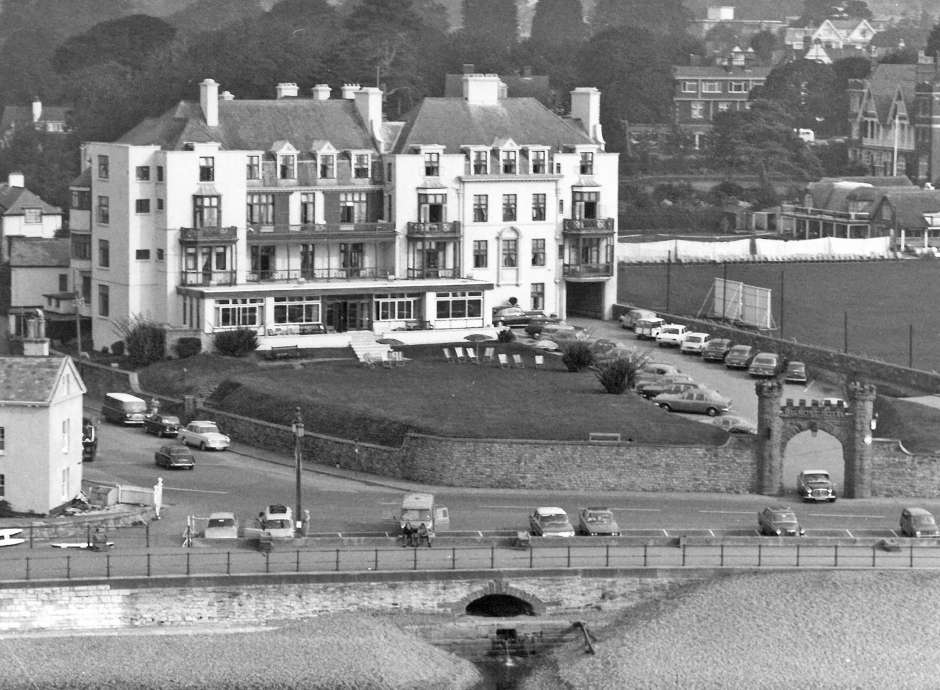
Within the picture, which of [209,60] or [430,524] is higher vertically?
[209,60]

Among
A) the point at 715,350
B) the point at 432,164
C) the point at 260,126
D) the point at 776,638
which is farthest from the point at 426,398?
the point at 776,638

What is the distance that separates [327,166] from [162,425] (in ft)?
54.8

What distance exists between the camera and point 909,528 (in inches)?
2844

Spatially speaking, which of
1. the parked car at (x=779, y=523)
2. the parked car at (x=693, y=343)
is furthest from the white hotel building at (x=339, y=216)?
the parked car at (x=779, y=523)

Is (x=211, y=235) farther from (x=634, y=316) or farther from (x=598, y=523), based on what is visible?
(x=598, y=523)

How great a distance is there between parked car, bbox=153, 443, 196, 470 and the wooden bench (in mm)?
13278

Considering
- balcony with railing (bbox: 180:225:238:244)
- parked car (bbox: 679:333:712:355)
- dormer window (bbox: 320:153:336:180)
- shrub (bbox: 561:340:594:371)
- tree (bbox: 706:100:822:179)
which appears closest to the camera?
shrub (bbox: 561:340:594:371)

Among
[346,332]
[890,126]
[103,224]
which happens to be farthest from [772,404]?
[890,126]

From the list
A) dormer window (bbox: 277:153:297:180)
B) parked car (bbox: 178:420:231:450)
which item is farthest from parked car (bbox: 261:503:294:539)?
dormer window (bbox: 277:153:297:180)

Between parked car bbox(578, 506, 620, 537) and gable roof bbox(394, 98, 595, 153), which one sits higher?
gable roof bbox(394, 98, 595, 153)

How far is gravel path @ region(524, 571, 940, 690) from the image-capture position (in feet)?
208

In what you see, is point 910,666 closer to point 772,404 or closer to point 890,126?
point 772,404

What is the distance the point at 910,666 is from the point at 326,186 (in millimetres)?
40237

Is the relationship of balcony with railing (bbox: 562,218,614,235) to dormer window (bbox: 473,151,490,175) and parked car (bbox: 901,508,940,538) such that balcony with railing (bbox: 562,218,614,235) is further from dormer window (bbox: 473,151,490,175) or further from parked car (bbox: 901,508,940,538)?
parked car (bbox: 901,508,940,538)
